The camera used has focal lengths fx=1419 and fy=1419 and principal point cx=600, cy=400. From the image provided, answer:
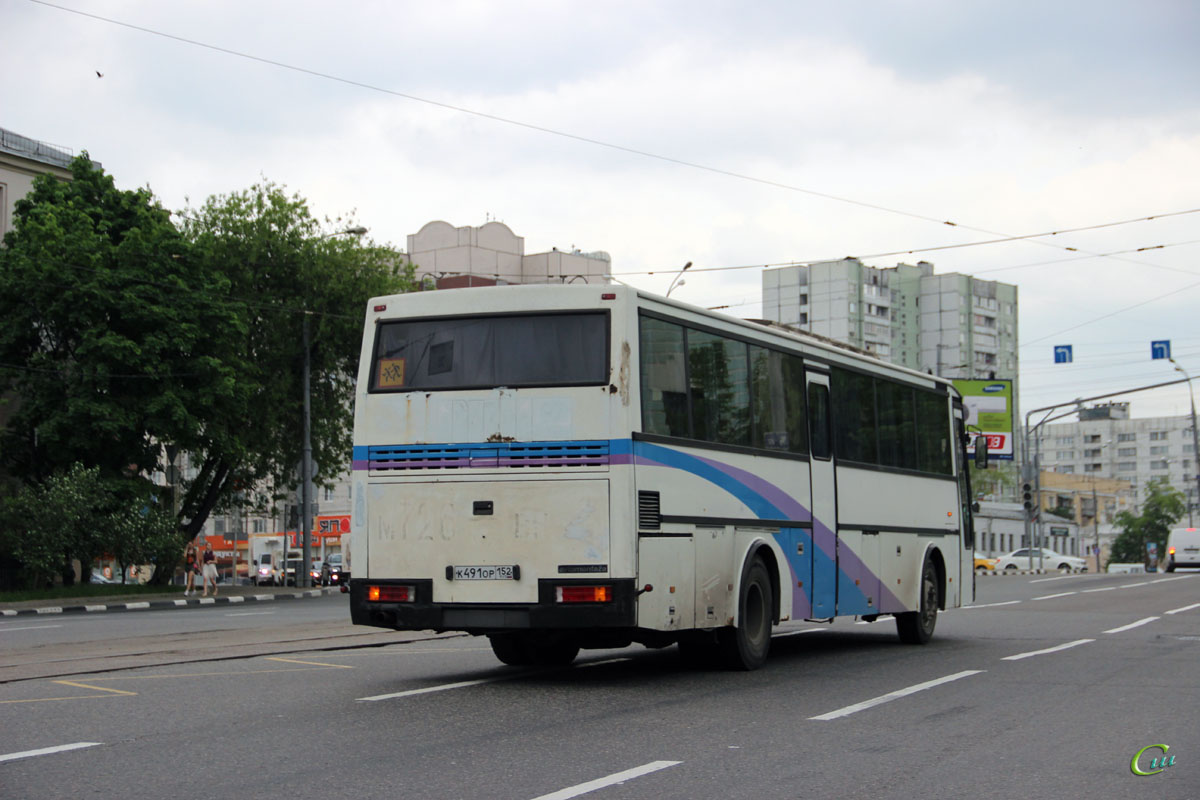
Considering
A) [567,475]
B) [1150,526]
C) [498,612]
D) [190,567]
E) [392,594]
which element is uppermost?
[567,475]

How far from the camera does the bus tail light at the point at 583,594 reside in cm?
1138

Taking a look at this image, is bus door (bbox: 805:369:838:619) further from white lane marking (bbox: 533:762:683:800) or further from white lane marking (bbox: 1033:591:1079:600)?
white lane marking (bbox: 1033:591:1079:600)

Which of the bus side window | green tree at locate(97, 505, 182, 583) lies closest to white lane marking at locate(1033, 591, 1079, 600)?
the bus side window

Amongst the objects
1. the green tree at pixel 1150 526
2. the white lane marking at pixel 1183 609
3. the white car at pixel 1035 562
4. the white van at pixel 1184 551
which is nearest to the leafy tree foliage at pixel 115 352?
the white lane marking at pixel 1183 609

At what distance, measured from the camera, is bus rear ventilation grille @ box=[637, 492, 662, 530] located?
38.1 ft

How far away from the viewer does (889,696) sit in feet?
36.7

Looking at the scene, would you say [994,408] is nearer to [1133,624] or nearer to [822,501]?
[1133,624]

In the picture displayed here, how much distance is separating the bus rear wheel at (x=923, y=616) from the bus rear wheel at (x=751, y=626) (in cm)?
420

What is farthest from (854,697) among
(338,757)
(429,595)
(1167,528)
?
(1167,528)

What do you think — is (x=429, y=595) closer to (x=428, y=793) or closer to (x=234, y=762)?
(x=234, y=762)

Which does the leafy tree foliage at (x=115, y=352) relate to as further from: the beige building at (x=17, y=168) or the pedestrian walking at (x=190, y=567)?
the beige building at (x=17, y=168)

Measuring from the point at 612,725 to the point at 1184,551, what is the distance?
58.2 m

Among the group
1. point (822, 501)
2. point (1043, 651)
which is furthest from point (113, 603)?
point (1043, 651)

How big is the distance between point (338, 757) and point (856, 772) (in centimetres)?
283
